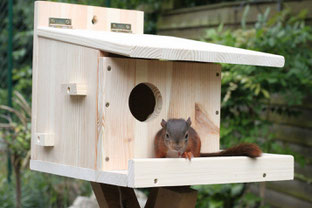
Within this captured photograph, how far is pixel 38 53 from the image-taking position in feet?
8.27

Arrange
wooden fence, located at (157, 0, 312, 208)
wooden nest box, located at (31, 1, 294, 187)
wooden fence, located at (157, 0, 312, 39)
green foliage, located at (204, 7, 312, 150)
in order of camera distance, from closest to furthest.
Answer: wooden nest box, located at (31, 1, 294, 187)
green foliage, located at (204, 7, 312, 150)
wooden fence, located at (157, 0, 312, 208)
wooden fence, located at (157, 0, 312, 39)

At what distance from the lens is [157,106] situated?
7.67 feet

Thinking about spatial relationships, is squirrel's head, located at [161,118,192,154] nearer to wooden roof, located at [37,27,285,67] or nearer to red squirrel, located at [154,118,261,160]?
red squirrel, located at [154,118,261,160]

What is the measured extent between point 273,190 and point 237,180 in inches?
98.9

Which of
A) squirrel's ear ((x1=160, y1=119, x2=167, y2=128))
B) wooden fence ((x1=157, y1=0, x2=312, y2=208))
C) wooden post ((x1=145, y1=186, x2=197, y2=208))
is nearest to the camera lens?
squirrel's ear ((x1=160, y1=119, x2=167, y2=128))

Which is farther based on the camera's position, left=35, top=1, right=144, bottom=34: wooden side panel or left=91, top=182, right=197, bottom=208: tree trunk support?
left=35, top=1, right=144, bottom=34: wooden side panel

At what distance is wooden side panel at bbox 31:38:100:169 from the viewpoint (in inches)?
85.8

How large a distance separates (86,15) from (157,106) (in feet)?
1.92

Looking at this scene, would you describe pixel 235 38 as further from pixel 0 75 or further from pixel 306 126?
pixel 0 75

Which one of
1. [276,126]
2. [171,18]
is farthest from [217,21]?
[276,126]

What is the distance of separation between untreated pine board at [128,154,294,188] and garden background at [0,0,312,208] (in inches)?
55.3

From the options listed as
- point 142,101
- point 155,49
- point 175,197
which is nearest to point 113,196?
point 175,197

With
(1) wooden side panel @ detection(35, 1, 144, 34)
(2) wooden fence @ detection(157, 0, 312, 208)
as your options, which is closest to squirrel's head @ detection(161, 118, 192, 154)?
(1) wooden side panel @ detection(35, 1, 144, 34)

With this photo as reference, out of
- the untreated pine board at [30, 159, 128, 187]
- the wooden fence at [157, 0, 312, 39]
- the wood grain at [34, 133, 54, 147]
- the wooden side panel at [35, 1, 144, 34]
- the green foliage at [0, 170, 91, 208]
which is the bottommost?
the green foliage at [0, 170, 91, 208]
